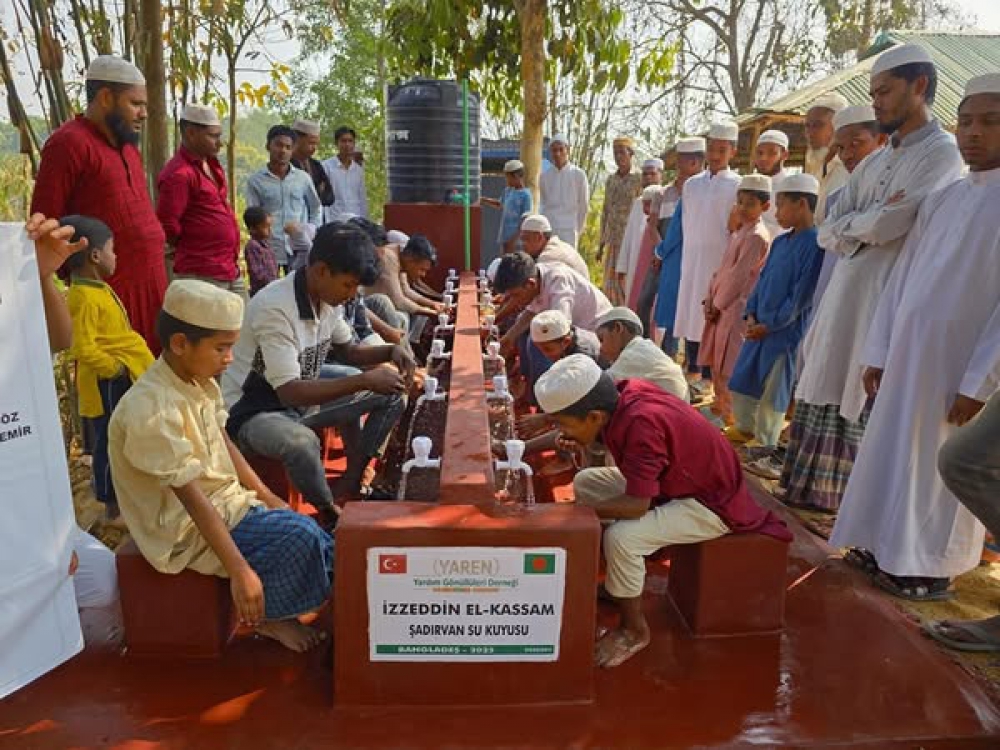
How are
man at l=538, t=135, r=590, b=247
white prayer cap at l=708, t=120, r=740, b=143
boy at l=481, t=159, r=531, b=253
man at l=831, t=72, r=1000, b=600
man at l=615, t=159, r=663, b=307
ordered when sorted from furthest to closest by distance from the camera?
man at l=538, t=135, r=590, b=247 < boy at l=481, t=159, r=531, b=253 < man at l=615, t=159, r=663, b=307 < white prayer cap at l=708, t=120, r=740, b=143 < man at l=831, t=72, r=1000, b=600

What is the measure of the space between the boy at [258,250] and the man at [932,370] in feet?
14.1

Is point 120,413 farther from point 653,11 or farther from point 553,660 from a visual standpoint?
point 653,11

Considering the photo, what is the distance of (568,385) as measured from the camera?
7.85 feet

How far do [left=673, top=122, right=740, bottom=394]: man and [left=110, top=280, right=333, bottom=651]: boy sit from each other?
14.8 ft

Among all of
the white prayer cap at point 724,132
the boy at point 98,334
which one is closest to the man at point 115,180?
the boy at point 98,334

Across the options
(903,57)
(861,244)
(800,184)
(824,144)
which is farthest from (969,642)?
(824,144)

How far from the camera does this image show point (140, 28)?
4.77m

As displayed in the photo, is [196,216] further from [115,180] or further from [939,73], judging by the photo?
[939,73]

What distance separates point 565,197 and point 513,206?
3.49 ft

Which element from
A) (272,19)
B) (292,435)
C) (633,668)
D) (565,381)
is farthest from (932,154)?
(272,19)

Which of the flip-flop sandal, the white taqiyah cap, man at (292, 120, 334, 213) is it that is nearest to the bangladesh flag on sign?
the flip-flop sandal

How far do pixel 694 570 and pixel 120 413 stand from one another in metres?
1.87

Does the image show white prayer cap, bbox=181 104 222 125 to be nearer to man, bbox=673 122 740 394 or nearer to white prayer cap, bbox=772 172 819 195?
white prayer cap, bbox=772 172 819 195

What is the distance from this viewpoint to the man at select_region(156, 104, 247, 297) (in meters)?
4.34
